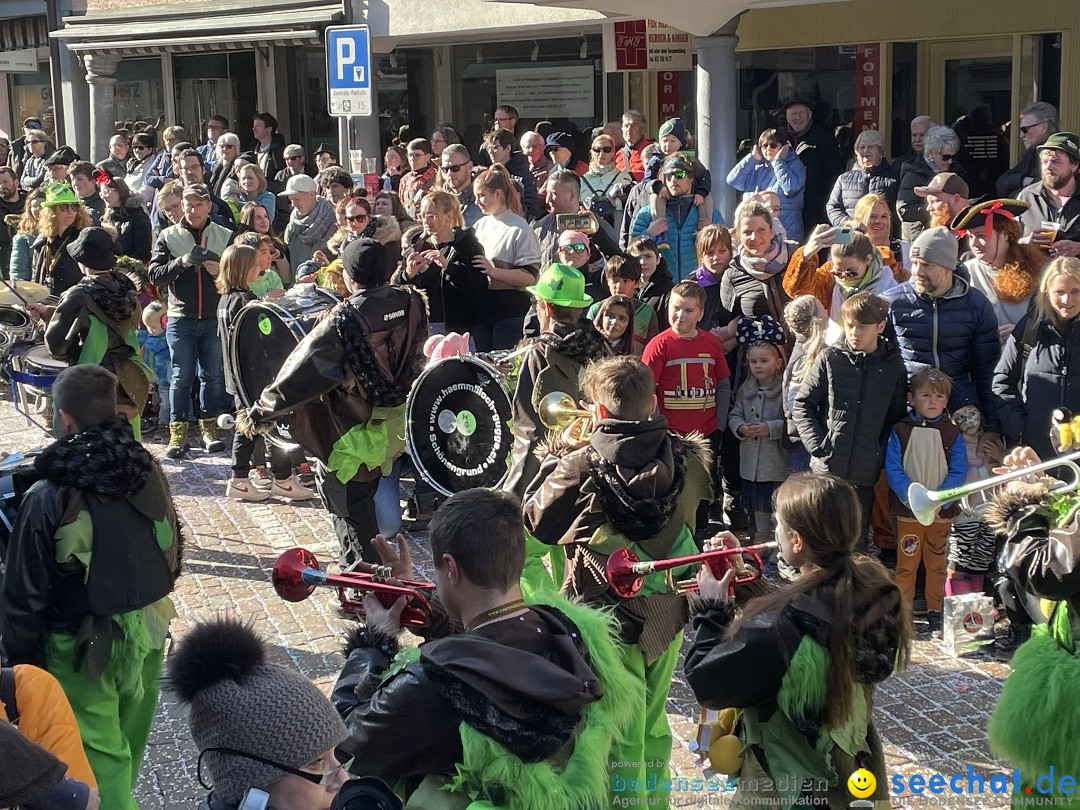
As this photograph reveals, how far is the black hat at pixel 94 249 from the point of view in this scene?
325 inches

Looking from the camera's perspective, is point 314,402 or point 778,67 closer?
point 314,402

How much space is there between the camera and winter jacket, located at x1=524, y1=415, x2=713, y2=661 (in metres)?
4.56

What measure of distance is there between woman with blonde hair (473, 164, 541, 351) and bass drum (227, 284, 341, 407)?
1.22m

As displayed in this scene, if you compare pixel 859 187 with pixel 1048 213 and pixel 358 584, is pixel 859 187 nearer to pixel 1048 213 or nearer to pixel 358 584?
pixel 1048 213

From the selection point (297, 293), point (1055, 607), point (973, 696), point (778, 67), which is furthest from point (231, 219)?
point (1055, 607)

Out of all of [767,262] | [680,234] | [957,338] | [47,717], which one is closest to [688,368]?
[767,262]

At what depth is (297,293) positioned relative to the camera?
26.7 ft

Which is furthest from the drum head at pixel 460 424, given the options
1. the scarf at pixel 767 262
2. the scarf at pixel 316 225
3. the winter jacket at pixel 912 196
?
the scarf at pixel 316 225

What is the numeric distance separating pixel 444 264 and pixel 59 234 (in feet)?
11.5

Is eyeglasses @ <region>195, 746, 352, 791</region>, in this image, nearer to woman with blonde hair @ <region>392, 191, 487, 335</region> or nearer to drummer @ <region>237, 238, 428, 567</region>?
drummer @ <region>237, 238, 428, 567</region>

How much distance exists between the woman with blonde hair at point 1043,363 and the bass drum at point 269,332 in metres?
3.79

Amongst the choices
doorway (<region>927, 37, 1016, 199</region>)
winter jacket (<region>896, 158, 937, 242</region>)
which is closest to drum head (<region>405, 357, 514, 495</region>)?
winter jacket (<region>896, 158, 937, 242</region>)

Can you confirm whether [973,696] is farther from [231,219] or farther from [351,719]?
[231,219]

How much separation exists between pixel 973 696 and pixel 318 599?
3.44m
